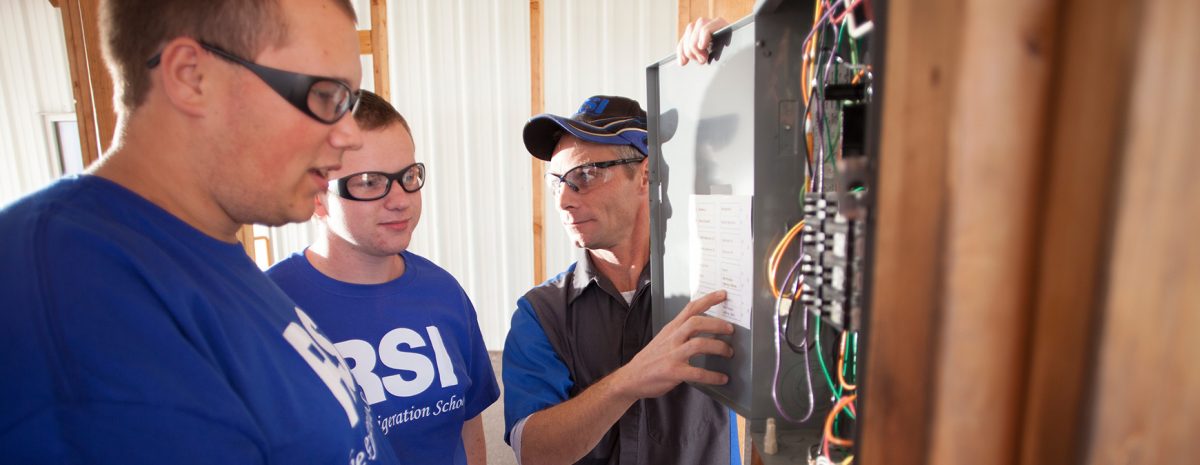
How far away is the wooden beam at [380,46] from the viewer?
3068 mm

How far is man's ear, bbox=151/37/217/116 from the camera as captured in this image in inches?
21.3

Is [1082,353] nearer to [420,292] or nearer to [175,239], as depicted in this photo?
[175,239]

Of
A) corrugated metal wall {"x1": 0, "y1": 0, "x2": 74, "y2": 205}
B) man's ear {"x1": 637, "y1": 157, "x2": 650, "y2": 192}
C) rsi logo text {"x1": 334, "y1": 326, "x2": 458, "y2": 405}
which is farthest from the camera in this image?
corrugated metal wall {"x1": 0, "y1": 0, "x2": 74, "y2": 205}

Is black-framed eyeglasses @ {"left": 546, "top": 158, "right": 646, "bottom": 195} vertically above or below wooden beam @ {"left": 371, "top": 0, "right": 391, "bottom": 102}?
below

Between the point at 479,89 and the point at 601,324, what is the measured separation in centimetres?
235

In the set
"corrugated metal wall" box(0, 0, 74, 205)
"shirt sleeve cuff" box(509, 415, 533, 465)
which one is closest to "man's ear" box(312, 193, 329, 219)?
"shirt sleeve cuff" box(509, 415, 533, 465)

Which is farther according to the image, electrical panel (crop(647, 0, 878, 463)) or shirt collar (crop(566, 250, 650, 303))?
shirt collar (crop(566, 250, 650, 303))

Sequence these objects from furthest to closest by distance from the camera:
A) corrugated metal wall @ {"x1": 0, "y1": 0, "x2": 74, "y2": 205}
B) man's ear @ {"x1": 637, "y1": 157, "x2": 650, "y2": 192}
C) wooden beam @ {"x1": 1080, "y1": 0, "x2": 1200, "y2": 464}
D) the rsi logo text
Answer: corrugated metal wall @ {"x1": 0, "y1": 0, "x2": 74, "y2": 205} → man's ear @ {"x1": 637, "y1": 157, "x2": 650, "y2": 192} → the rsi logo text → wooden beam @ {"x1": 1080, "y1": 0, "x2": 1200, "y2": 464}

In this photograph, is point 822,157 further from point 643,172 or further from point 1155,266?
point 643,172

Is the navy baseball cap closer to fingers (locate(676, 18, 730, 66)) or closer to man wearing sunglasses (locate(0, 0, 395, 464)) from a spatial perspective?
fingers (locate(676, 18, 730, 66))

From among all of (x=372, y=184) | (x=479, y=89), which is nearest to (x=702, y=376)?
(x=372, y=184)

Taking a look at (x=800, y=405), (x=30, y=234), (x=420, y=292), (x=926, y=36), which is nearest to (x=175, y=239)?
(x=30, y=234)

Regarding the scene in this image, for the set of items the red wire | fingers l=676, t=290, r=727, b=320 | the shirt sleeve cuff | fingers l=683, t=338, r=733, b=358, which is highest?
the red wire

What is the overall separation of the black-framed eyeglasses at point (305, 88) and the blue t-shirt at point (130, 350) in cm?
17
